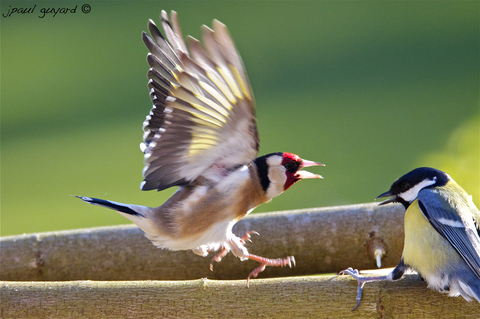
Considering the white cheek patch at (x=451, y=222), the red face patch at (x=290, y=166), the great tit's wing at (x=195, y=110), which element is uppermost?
the great tit's wing at (x=195, y=110)

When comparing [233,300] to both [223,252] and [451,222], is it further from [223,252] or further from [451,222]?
[451,222]

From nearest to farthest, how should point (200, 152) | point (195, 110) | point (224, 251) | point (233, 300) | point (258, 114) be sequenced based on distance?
point (233, 300), point (195, 110), point (200, 152), point (224, 251), point (258, 114)

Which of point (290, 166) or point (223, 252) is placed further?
point (223, 252)

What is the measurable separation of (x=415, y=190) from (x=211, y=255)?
2.85 ft

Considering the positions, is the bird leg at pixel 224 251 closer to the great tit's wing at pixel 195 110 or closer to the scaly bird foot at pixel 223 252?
the scaly bird foot at pixel 223 252

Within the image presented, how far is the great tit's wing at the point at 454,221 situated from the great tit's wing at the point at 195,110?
58cm

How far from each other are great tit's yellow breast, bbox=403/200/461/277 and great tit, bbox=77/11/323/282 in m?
0.45

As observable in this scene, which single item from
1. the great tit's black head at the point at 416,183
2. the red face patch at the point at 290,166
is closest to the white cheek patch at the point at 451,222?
the great tit's black head at the point at 416,183

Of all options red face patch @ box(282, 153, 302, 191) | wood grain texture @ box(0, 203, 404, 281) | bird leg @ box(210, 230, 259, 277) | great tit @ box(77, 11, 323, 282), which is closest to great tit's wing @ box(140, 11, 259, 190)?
great tit @ box(77, 11, 323, 282)

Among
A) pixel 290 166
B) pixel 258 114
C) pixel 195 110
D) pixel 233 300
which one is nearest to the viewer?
pixel 233 300

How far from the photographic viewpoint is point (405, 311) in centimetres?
158

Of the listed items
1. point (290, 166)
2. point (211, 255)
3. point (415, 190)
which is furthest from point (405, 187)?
point (211, 255)

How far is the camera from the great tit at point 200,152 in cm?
167

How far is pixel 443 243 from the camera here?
65.7 inches
